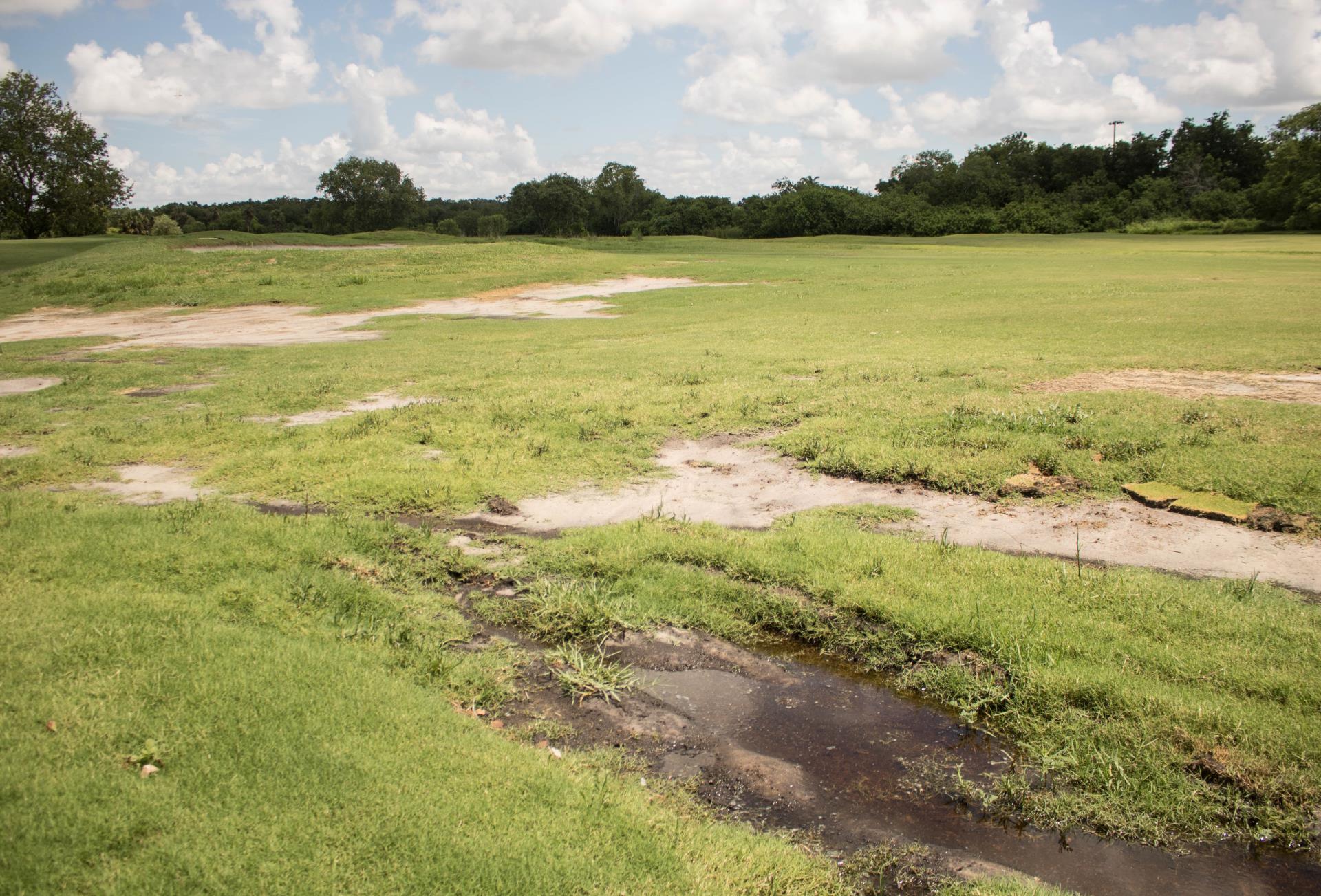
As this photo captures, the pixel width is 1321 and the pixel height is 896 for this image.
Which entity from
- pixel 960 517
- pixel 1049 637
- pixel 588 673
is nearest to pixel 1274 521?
pixel 960 517

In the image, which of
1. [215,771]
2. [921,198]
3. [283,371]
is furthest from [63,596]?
[921,198]

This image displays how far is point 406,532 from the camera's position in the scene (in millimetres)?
6359

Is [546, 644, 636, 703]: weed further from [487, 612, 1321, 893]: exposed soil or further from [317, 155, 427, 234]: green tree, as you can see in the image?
[317, 155, 427, 234]: green tree

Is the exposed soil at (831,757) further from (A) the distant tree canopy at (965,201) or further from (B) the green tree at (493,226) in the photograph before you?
(B) the green tree at (493,226)

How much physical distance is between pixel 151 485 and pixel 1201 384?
11747mm

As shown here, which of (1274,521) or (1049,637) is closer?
(1049,637)

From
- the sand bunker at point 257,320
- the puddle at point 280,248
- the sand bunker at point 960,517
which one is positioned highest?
the puddle at point 280,248

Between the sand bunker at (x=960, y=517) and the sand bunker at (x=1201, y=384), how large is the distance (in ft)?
13.0

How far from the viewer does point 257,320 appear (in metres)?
22.0

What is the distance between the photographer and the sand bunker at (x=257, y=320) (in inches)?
726

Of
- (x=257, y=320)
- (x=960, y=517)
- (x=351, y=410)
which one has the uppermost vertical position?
(x=257, y=320)

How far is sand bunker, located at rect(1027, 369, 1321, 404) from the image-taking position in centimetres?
969

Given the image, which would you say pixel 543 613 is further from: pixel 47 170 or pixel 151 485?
pixel 47 170

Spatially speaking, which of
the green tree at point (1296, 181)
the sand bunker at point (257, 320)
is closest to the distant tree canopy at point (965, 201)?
the green tree at point (1296, 181)
